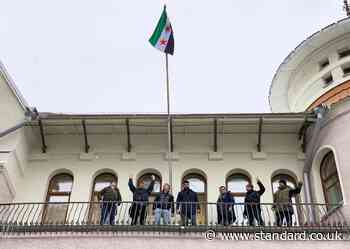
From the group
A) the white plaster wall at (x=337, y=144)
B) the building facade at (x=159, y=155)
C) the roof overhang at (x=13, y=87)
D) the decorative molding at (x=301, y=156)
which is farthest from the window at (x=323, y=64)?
the roof overhang at (x=13, y=87)

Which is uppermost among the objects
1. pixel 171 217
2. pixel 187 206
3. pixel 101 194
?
pixel 101 194

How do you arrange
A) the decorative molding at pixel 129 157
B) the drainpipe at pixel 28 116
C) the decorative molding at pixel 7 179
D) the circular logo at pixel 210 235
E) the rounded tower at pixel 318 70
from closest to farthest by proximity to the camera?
the circular logo at pixel 210 235 < the decorative molding at pixel 7 179 < the drainpipe at pixel 28 116 < the decorative molding at pixel 129 157 < the rounded tower at pixel 318 70

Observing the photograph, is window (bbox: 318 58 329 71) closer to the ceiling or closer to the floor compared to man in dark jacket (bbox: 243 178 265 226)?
closer to the ceiling

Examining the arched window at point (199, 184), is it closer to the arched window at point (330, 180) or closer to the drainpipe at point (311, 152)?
the drainpipe at point (311, 152)

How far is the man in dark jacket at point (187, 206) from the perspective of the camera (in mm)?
13555

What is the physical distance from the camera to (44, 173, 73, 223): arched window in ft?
51.6

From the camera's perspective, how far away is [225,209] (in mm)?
Result: 14008

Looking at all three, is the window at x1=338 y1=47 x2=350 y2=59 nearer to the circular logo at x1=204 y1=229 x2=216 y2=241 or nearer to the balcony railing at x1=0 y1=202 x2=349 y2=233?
the balcony railing at x1=0 y1=202 x2=349 y2=233

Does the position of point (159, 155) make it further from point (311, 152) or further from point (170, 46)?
point (311, 152)

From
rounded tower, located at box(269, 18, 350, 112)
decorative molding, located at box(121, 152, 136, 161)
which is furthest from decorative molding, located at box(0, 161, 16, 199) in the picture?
rounded tower, located at box(269, 18, 350, 112)

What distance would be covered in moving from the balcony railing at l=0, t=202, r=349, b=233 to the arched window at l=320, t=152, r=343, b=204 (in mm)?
408

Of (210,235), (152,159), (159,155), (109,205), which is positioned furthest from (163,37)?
(210,235)

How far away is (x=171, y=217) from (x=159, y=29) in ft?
21.2

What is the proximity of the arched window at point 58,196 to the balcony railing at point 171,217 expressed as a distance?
3 cm
